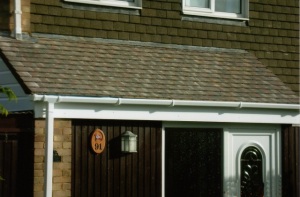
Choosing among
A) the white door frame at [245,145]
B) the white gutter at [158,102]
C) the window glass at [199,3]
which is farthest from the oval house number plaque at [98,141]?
the window glass at [199,3]

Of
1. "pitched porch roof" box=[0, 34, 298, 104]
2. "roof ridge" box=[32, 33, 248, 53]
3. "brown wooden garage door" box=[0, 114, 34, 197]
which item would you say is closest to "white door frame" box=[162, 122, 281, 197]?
"pitched porch roof" box=[0, 34, 298, 104]

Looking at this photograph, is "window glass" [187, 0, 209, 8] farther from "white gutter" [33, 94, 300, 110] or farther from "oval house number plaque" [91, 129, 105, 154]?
"oval house number plaque" [91, 129, 105, 154]

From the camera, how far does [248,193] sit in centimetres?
1435

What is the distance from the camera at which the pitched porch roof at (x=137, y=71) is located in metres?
12.4

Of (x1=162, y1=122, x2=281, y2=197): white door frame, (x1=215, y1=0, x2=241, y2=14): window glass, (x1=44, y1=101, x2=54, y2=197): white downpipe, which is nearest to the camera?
(x1=44, y1=101, x2=54, y2=197): white downpipe

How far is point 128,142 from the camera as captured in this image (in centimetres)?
1267

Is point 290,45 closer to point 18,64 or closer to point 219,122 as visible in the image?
point 219,122

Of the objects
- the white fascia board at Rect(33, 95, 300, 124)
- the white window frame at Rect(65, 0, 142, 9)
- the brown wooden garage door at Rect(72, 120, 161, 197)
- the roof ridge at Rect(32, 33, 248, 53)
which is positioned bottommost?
the brown wooden garage door at Rect(72, 120, 161, 197)

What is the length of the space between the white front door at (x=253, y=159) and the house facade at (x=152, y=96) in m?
0.02

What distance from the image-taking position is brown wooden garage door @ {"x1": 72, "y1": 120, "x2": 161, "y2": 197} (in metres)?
12.4

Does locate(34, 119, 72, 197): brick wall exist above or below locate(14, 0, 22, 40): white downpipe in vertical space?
below

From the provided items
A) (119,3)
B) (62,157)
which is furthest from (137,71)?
(62,157)

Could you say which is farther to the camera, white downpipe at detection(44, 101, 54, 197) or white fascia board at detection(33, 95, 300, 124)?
white fascia board at detection(33, 95, 300, 124)

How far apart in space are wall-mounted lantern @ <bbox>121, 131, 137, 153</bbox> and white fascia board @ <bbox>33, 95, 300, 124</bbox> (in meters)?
0.23
